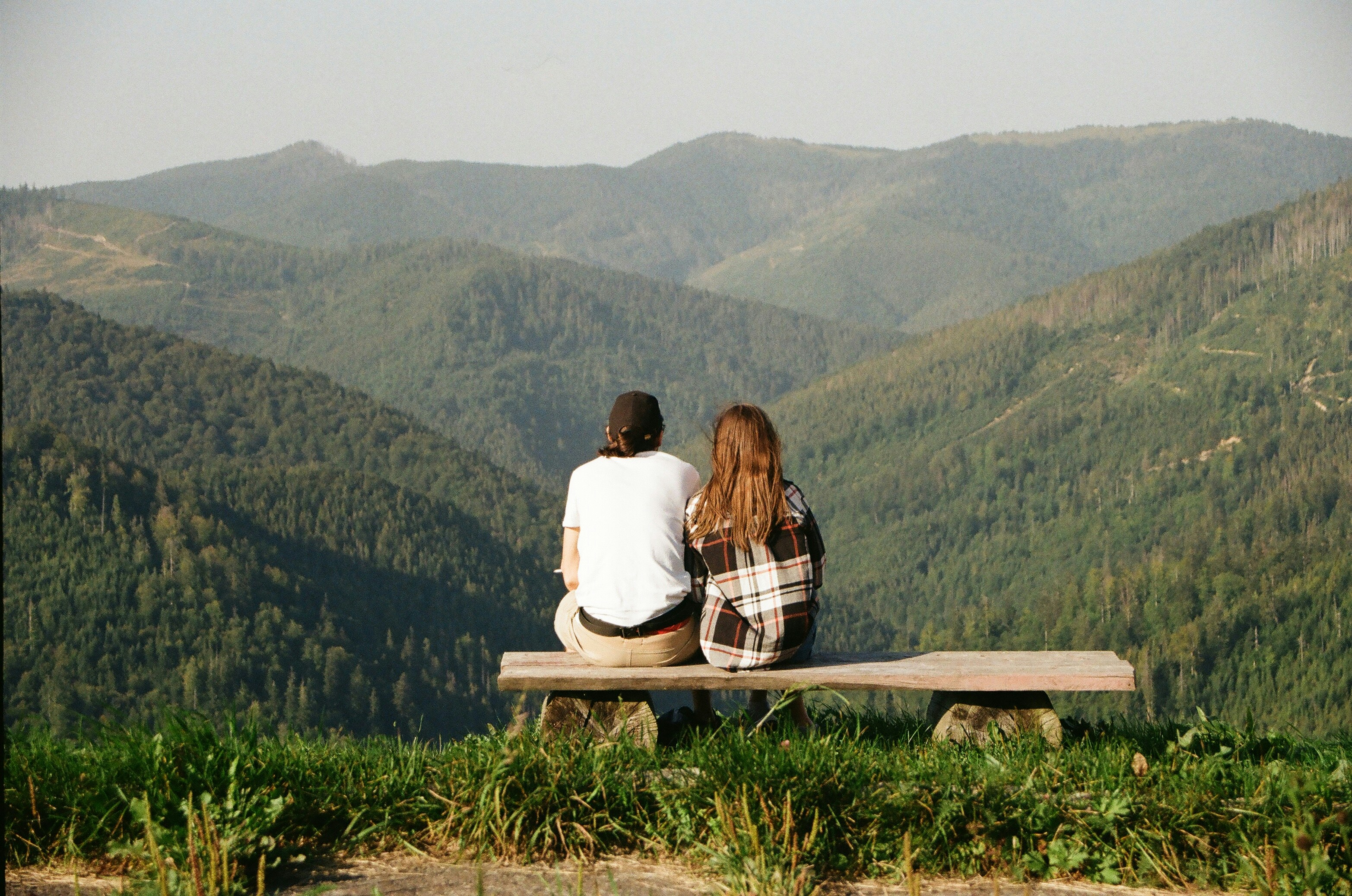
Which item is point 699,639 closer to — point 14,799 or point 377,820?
point 377,820

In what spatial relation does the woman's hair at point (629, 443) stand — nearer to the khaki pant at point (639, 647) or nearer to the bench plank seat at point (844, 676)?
the khaki pant at point (639, 647)

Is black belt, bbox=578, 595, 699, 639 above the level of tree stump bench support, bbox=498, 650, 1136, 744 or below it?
above

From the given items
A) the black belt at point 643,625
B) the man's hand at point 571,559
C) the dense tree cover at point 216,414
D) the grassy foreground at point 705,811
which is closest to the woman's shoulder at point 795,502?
the black belt at point 643,625

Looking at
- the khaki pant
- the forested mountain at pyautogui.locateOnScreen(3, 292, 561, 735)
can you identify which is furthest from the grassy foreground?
the forested mountain at pyautogui.locateOnScreen(3, 292, 561, 735)

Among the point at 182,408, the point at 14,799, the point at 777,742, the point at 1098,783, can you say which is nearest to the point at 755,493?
the point at 777,742

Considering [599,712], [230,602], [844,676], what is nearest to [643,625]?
[599,712]

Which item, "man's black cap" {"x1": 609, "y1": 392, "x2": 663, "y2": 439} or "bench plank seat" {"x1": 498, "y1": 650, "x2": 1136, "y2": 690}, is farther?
"man's black cap" {"x1": 609, "y1": 392, "x2": 663, "y2": 439}

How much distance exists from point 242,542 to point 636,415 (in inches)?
4082

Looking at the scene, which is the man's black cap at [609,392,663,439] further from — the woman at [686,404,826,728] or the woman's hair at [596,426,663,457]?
the woman at [686,404,826,728]

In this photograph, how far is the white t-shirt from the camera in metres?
6.91

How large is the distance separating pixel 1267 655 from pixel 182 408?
387ft

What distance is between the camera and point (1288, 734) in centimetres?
725

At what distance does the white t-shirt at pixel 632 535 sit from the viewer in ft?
22.7

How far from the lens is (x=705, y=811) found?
5.07m
